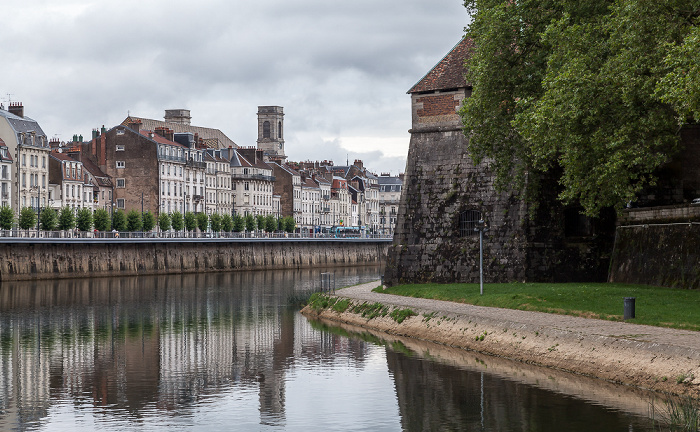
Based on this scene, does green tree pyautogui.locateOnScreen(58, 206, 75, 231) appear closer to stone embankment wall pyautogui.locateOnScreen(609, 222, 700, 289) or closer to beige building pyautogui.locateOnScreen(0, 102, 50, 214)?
beige building pyautogui.locateOnScreen(0, 102, 50, 214)

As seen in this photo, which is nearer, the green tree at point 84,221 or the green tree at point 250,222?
the green tree at point 84,221

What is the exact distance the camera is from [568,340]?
83.7 ft

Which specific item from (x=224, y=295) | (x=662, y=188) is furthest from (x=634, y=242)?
(x=224, y=295)

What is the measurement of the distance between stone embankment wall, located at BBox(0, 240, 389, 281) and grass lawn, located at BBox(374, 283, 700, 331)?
1627 inches

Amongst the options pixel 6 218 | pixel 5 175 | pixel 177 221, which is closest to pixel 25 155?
pixel 5 175

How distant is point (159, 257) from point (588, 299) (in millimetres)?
59649

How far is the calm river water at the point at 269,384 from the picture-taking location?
2078cm

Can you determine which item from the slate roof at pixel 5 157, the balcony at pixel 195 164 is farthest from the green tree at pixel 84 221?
the balcony at pixel 195 164

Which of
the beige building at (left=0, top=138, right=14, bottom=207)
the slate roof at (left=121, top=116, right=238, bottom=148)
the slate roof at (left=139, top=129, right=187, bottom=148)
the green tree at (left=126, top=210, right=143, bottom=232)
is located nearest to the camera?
the beige building at (left=0, top=138, right=14, bottom=207)

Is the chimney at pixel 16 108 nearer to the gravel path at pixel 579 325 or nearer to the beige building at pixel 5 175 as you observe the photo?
the beige building at pixel 5 175

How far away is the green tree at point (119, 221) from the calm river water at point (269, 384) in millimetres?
54677

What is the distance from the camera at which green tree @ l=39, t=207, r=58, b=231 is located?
87875 mm

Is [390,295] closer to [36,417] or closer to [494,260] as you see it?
[494,260]

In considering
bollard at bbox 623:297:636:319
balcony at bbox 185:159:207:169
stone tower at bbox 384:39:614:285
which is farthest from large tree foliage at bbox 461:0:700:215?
balcony at bbox 185:159:207:169
